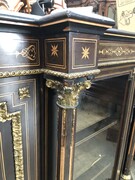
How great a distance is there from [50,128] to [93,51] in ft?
0.92

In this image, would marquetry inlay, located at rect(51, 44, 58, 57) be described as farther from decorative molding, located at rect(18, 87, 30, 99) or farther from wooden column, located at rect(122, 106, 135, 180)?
wooden column, located at rect(122, 106, 135, 180)

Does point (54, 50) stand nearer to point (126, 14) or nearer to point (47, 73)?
point (47, 73)

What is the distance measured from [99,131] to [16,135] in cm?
56

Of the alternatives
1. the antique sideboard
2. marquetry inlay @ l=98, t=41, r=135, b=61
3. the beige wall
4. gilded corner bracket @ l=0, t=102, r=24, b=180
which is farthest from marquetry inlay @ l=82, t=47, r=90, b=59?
the beige wall

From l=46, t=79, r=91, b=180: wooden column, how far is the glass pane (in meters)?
0.22

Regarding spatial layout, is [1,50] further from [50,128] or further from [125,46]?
[125,46]

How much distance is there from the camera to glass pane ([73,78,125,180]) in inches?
30.1

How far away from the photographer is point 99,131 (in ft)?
2.96

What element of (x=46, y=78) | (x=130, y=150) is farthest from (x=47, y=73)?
(x=130, y=150)

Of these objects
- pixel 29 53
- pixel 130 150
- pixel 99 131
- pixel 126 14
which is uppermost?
pixel 126 14

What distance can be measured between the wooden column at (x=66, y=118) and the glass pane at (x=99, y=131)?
218 millimetres

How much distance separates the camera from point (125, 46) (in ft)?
2.10

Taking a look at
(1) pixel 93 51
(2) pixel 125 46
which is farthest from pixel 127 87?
(1) pixel 93 51

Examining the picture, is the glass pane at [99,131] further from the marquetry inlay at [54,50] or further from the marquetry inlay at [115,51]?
the marquetry inlay at [54,50]
